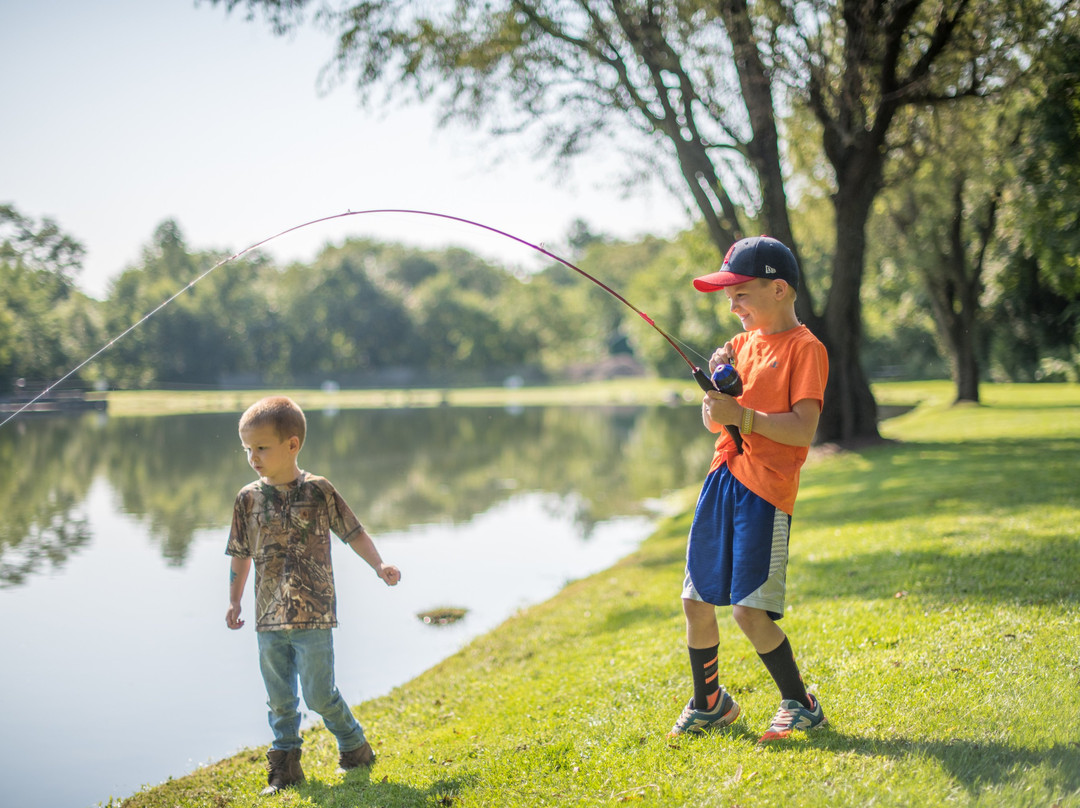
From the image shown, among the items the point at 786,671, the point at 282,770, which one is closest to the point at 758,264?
the point at 786,671

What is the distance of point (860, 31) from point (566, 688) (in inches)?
440

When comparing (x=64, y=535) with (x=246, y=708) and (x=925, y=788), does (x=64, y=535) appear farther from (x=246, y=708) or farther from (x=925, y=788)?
(x=925, y=788)

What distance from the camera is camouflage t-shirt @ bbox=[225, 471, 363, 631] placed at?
3.74m

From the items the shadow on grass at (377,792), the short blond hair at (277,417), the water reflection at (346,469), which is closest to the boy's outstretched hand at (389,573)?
the short blond hair at (277,417)

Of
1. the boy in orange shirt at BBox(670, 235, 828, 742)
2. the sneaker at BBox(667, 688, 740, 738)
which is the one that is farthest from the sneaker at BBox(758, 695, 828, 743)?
the sneaker at BBox(667, 688, 740, 738)

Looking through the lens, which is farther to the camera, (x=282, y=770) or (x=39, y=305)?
(x=39, y=305)

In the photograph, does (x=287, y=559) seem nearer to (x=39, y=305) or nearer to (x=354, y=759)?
(x=354, y=759)

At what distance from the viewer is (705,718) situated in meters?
3.68

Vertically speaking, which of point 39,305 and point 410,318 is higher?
point 410,318

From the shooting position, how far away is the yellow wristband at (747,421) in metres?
3.24

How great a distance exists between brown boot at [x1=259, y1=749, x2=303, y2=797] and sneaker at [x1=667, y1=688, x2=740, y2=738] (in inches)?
66.6

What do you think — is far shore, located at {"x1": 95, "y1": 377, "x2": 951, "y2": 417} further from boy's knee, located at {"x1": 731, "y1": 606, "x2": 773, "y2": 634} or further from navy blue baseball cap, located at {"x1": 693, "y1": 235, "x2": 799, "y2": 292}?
boy's knee, located at {"x1": 731, "y1": 606, "x2": 773, "y2": 634}

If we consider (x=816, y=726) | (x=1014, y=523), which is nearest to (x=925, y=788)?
(x=816, y=726)

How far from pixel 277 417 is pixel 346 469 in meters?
15.0
